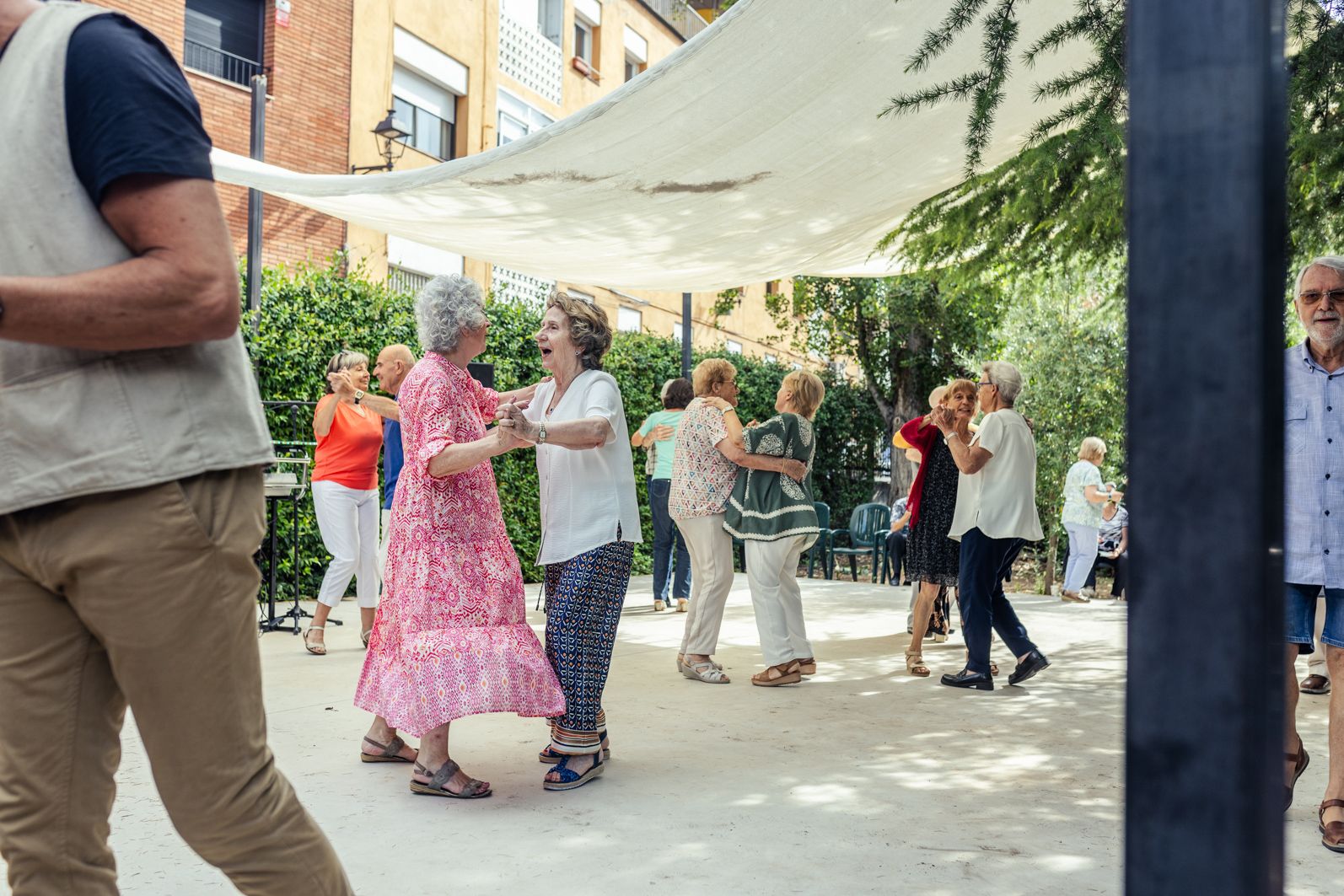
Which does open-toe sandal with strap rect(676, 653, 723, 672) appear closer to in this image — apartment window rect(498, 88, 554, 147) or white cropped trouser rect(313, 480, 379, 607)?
white cropped trouser rect(313, 480, 379, 607)

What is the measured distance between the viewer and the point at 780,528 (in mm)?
6691

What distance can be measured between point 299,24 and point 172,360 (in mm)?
16187

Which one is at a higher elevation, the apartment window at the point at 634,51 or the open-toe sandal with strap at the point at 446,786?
the apartment window at the point at 634,51

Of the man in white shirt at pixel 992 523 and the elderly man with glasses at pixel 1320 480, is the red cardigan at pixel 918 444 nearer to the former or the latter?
the man in white shirt at pixel 992 523

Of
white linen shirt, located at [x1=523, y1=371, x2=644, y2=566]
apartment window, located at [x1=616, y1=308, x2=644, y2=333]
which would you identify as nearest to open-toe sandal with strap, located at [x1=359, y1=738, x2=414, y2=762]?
white linen shirt, located at [x1=523, y1=371, x2=644, y2=566]

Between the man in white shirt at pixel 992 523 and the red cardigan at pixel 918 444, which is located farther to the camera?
the red cardigan at pixel 918 444

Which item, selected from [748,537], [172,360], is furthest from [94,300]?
[748,537]

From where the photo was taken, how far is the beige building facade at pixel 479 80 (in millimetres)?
17359

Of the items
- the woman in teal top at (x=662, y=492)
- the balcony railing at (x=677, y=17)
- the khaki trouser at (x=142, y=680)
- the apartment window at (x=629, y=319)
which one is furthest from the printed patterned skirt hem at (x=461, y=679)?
the balcony railing at (x=677, y=17)

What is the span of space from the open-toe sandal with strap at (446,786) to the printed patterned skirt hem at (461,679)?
215mm

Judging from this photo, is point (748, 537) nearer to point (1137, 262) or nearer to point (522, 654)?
point (522, 654)

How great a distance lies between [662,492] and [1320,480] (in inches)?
264

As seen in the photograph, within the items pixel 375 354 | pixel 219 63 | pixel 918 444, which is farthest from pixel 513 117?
pixel 918 444

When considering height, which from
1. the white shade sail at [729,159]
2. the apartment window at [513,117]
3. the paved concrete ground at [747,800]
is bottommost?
the paved concrete ground at [747,800]
